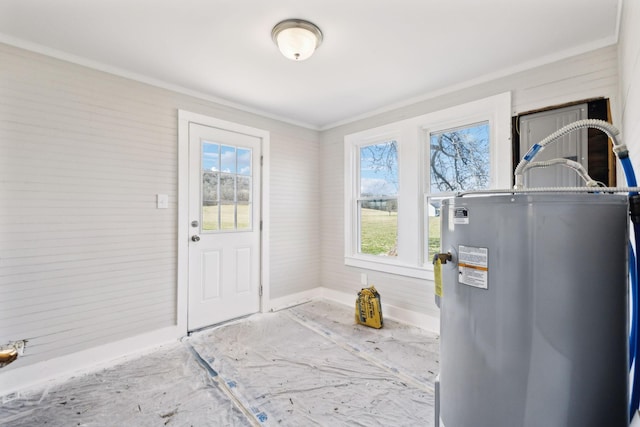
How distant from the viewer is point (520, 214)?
871 millimetres

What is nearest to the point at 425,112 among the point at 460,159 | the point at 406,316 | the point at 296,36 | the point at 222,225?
the point at 460,159

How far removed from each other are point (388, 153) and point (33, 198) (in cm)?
336

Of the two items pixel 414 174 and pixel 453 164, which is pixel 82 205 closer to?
pixel 414 174

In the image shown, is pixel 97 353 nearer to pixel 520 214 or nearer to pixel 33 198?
pixel 33 198

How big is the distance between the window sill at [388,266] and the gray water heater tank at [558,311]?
2252 mm

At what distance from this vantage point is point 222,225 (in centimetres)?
326

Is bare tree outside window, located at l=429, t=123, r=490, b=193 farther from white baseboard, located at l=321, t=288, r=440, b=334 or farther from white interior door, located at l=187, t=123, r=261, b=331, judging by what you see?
white interior door, located at l=187, t=123, r=261, b=331

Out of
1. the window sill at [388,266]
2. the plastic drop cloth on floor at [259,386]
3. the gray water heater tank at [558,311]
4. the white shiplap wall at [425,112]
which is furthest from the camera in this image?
the window sill at [388,266]

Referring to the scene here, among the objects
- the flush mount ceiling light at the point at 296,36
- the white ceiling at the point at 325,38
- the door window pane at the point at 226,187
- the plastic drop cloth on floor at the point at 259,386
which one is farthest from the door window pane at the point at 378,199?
the flush mount ceiling light at the point at 296,36

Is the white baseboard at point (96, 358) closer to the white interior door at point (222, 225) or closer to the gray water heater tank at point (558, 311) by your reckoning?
the white interior door at point (222, 225)

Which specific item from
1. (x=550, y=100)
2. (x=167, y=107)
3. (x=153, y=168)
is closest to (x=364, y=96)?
(x=550, y=100)

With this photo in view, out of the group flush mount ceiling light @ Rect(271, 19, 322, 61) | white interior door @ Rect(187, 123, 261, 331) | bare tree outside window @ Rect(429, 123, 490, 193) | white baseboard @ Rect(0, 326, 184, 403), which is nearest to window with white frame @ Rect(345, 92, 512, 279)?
bare tree outside window @ Rect(429, 123, 490, 193)

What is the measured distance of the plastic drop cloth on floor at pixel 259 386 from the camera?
5.92ft

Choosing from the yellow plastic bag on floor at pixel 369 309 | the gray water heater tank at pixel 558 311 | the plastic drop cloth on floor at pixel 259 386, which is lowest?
the plastic drop cloth on floor at pixel 259 386
